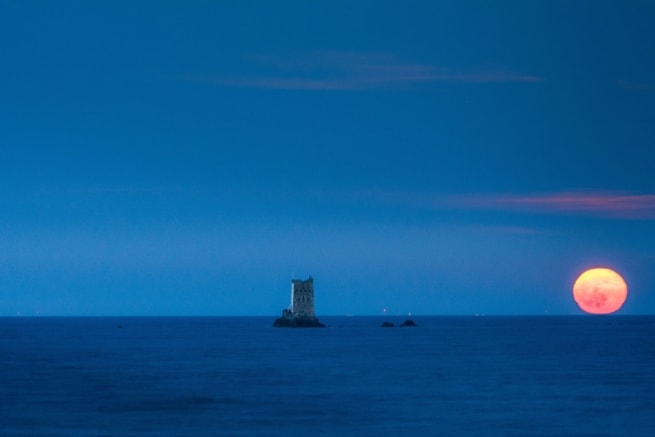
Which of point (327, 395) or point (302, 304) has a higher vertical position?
point (302, 304)

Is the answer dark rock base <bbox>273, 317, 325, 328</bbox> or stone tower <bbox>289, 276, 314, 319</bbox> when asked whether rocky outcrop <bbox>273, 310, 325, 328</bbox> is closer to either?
dark rock base <bbox>273, 317, 325, 328</bbox>

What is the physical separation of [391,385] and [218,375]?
13176mm

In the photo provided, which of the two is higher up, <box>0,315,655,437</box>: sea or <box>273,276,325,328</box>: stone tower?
<box>273,276,325,328</box>: stone tower

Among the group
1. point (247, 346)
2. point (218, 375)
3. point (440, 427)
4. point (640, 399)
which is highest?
point (247, 346)

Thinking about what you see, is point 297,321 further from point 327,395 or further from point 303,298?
point 327,395

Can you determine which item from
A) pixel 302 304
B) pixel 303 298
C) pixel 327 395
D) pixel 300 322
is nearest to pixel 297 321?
pixel 300 322

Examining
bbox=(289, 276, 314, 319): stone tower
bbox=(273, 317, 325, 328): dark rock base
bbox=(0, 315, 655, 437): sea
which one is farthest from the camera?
bbox=(273, 317, 325, 328): dark rock base

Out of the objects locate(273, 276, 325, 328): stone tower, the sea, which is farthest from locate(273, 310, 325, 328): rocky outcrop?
the sea

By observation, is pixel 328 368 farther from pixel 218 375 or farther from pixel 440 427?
pixel 440 427

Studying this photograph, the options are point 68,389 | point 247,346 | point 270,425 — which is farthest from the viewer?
point 247,346

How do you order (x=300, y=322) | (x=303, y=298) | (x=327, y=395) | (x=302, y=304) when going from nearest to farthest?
(x=327, y=395)
(x=303, y=298)
(x=302, y=304)
(x=300, y=322)

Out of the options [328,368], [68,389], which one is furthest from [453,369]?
[68,389]

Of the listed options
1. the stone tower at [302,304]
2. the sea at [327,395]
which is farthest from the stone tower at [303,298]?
the sea at [327,395]

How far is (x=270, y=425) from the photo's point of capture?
1780 inches
